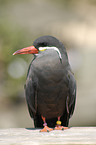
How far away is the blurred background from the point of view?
9.26 metres

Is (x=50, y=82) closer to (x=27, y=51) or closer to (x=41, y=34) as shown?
(x=27, y=51)

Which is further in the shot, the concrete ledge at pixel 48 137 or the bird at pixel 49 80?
the bird at pixel 49 80

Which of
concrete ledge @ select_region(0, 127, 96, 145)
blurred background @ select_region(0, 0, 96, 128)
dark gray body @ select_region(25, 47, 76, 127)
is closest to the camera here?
concrete ledge @ select_region(0, 127, 96, 145)

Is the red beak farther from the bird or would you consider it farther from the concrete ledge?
the concrete ledge

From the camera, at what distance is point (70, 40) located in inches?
514

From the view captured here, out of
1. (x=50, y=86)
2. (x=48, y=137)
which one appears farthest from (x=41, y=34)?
(x=48, y=137)

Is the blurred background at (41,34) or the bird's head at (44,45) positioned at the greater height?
the bird's head at (44,45)

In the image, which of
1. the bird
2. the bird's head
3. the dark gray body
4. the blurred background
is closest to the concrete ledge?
the bird

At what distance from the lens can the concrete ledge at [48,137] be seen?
227cm

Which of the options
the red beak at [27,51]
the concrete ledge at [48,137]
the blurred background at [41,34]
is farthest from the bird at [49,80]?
the blurred background at [41,34]

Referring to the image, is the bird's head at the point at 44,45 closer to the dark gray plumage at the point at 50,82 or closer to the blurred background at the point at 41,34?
the dark gray plumage at the point at 50,82

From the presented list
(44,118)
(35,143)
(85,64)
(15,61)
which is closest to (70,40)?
(85,64)

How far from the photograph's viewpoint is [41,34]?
36.3 ft

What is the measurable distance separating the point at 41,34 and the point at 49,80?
26.6 feet
